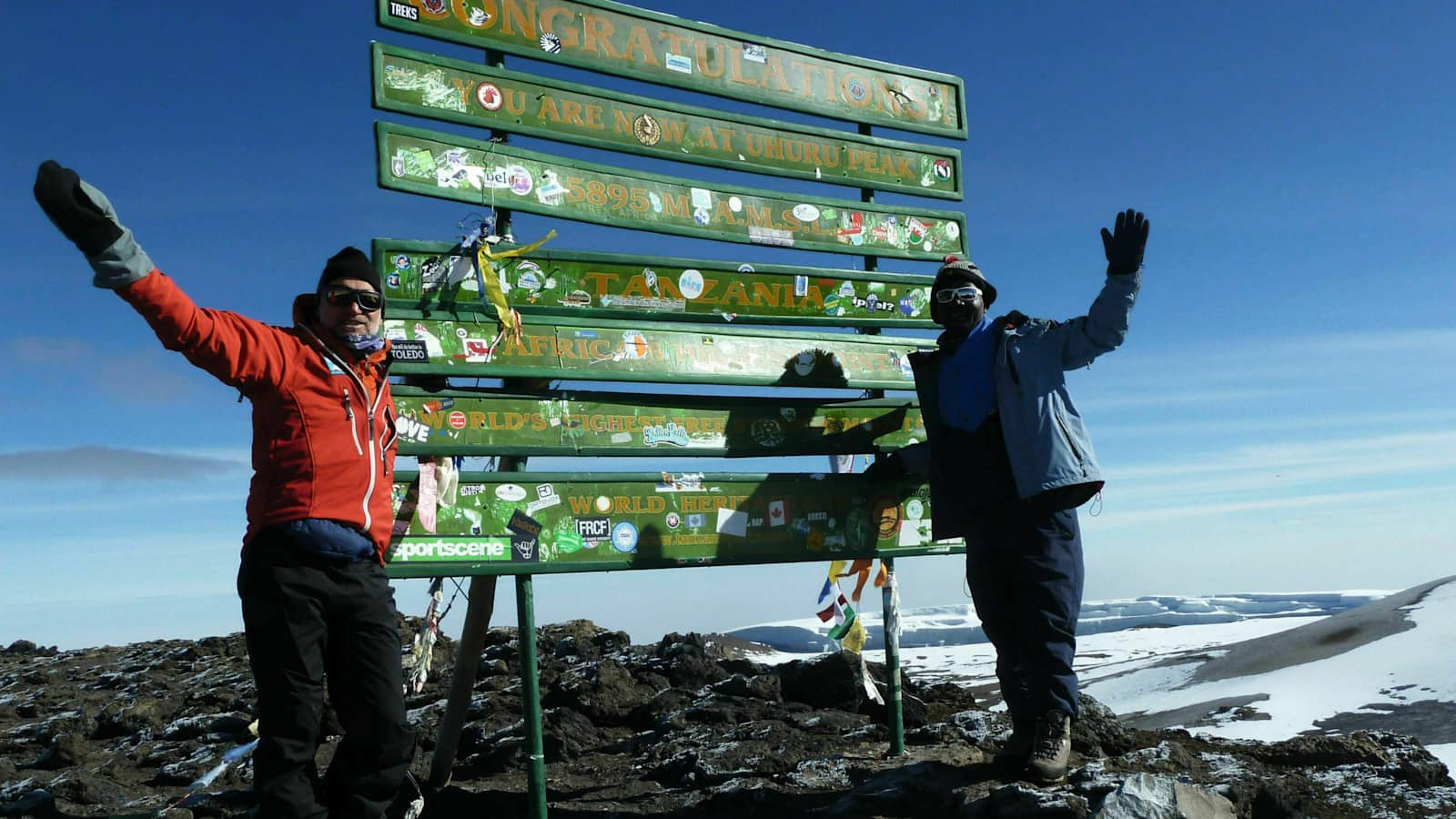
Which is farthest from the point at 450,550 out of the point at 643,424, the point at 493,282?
the point at 493,282

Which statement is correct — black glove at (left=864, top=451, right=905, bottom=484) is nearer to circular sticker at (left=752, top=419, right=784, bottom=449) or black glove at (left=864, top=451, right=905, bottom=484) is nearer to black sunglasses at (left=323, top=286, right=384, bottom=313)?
circular sticker at (left=752, top=419, right=784, bottom=449)

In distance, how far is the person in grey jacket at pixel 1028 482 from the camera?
4.58m

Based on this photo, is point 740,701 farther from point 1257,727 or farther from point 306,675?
point 306,675

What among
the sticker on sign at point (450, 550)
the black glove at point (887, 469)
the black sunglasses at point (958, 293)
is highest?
the black sunglasses at point (958, 293)

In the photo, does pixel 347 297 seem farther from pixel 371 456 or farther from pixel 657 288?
pixel 657 288

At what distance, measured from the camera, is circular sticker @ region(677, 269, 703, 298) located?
591 centimetres

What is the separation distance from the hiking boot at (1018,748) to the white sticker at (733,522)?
69.8 inches

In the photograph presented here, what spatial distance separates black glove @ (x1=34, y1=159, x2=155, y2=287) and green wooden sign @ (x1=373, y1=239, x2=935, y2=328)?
191cm

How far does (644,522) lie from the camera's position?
18.2 feet

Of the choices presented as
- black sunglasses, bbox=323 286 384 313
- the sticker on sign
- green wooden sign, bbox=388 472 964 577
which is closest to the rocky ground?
green wooden sign, bbox=388 472 964 577

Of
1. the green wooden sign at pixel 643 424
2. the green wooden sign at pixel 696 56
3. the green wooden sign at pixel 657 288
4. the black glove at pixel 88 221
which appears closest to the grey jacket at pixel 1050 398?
the green wooden sign at pixel 643 424

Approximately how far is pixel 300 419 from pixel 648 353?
7.61ft

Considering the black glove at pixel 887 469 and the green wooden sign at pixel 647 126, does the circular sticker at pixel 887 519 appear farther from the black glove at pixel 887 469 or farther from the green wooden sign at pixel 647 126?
the green wooden sign at pixel 647 126

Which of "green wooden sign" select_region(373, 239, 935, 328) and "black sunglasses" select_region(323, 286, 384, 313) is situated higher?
"green wooden sign" select_region(373, 239, 935, 328)
